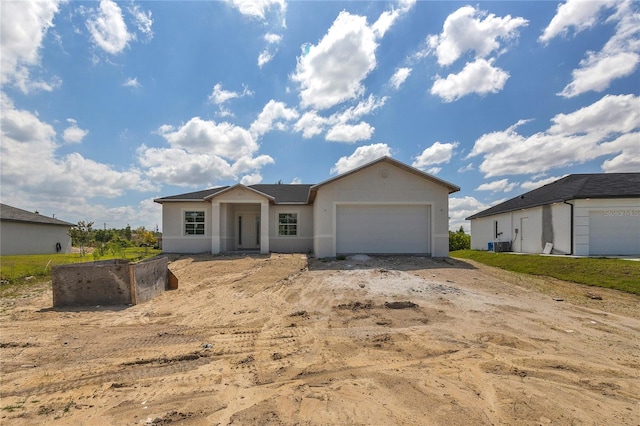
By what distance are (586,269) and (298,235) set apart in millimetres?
14289

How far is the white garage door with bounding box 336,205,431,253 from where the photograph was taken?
1625 cm

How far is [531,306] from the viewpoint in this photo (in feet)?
25.7

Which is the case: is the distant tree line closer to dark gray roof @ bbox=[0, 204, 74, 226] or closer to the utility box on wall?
dark gray roof @ bbox=[0, 204, 74, 226]

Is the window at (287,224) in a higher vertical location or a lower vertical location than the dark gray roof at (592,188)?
lower

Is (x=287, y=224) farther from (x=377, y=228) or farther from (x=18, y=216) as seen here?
(x=18, y=216)

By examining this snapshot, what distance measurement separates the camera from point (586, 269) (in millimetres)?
12133

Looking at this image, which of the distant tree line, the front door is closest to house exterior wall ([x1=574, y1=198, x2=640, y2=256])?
the front door

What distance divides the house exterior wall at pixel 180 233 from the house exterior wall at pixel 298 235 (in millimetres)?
3968

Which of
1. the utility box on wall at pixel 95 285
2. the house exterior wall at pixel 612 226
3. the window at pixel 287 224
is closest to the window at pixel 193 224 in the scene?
Result: the window at pixel 287 224

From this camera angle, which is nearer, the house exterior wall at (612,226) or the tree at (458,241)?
the house exterior wall at (612,226)

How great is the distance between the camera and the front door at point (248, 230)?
71.8 ft

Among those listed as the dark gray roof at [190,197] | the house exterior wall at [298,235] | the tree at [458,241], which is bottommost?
the tree at [458,241]

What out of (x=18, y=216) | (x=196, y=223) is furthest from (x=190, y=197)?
(x=18, y=216)

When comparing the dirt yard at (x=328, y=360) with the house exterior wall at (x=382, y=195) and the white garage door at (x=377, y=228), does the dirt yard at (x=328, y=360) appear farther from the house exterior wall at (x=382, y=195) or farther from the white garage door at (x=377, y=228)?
the white garage door at (x=377, y=228)
